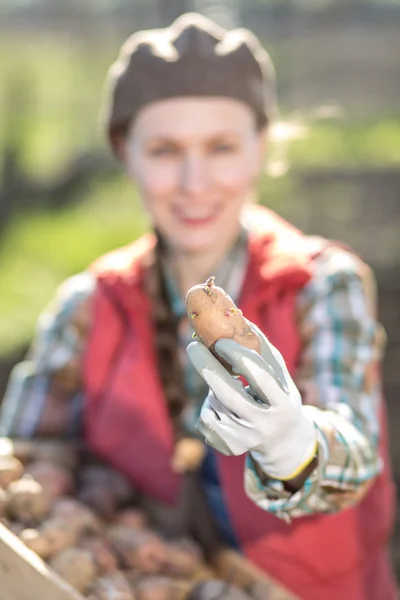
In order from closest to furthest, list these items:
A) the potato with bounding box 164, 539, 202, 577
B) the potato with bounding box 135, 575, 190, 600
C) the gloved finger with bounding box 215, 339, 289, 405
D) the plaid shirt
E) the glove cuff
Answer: the gloved finger with bounding box 215, 339, 289, 405 → the glove cuff → the plaid shirt → the potato with bounding box 135, 575, 190, 600 → the potato with bounding box 164, 539, 202, 577

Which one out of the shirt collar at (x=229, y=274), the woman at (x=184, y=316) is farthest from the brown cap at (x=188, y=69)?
the shirt collar at (x=229, y=274)

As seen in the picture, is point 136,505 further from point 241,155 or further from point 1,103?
point 1,103

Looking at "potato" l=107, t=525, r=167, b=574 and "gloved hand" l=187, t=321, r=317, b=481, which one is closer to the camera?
"gloved hand" l=187, t=321, r=317, b=481

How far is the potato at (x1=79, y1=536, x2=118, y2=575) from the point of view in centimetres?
139

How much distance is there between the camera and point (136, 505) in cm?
174

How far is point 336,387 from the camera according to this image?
4.94ft

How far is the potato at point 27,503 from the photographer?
1424 mm

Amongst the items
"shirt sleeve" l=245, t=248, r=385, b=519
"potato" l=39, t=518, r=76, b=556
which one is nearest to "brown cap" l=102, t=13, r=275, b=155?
"shirt sleeve" l=245, t=248, r=385, b=519

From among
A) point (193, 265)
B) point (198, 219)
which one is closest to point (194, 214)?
point (198, 219)

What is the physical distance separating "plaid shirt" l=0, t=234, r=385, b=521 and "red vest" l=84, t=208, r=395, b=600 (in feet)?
0.16

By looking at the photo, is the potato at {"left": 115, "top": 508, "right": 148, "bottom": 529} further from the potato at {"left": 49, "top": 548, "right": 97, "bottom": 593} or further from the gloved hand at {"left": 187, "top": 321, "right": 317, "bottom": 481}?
the gloved hand at {"left": 187, "top": 321, "right": 317, "bottom": 481}

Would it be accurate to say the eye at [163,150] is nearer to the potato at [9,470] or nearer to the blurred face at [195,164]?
the blurred face at [195,164]

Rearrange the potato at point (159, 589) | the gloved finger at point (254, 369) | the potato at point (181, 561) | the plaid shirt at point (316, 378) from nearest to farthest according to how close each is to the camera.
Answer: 1. the gloved finger at point (254, 369)
2. the plaid shirt at point (316, 378)
3. the potato at point (159, 589)
4. the potato at point (181, 561)

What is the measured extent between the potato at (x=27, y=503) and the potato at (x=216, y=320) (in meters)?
0.54
